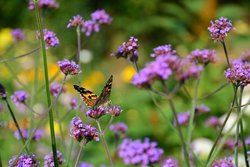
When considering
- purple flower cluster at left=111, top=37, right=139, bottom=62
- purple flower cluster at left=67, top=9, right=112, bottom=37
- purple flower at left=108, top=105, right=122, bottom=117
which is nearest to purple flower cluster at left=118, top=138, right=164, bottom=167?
purple flower at left=108, top=105, right=122, bottom=117

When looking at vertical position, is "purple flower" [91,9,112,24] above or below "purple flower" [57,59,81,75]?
above

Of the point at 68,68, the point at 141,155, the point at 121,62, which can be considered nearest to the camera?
the point at 68,68

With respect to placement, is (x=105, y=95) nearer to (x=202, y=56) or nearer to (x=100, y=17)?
(x=202, y=56)

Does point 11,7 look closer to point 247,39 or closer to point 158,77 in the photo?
point 247,39

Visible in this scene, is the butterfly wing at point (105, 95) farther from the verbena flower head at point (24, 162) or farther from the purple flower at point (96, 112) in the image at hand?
the verbena flower head at point (24, 162)

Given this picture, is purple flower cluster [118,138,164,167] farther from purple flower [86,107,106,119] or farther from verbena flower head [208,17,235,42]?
verbena flower head [208,17,235,42]

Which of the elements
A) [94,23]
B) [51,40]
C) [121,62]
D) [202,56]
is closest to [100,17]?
[94,23]

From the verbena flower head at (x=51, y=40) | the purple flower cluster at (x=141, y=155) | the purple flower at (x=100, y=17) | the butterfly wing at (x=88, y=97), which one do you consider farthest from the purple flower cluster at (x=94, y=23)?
the purple flower cluster at (x=141, y=155)

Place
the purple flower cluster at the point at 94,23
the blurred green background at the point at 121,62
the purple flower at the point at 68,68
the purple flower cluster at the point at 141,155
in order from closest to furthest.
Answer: the purple flower at the point at 68,68
the purple flower cluster at the point at 141,155
the purple flower cluster at the point at 94,23
the blurred green background at the point at 121,62
